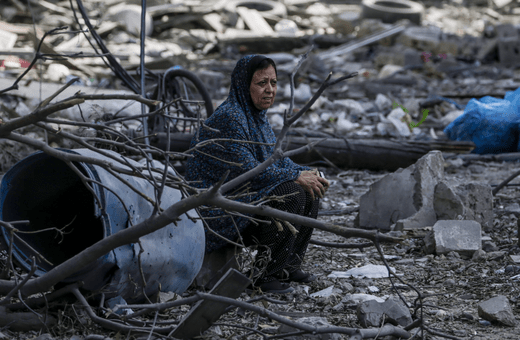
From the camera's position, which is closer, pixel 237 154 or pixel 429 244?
pixel 237 154

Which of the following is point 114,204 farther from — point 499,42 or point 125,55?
point 499,42

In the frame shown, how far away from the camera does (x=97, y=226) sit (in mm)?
2977

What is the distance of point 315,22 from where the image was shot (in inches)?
695

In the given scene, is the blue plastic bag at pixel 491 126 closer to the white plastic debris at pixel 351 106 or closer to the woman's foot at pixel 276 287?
the white plastic debris at pixel 351 106

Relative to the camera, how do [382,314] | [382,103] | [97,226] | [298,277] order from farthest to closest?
[382,103], [298,277], [97,226], [382,314]

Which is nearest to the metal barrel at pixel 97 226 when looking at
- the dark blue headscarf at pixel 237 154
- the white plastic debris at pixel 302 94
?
the dark blue headscarf at pixel 237 154

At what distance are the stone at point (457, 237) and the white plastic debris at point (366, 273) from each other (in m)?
0.43

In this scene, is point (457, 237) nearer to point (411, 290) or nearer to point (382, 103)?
point (411, 290)

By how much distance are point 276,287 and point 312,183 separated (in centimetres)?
60

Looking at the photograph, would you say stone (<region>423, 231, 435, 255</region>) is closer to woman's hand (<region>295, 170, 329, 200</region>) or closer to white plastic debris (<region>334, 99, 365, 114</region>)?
woman's hand (<region>295, 170, 329, 200</region>)

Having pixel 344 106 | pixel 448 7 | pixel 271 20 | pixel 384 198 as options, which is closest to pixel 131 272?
pixel 384 198

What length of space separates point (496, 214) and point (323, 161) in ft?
6.85

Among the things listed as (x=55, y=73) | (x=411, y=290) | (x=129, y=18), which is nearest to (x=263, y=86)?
(x=411, y=290)

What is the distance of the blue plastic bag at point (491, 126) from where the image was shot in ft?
22.0
